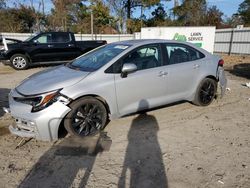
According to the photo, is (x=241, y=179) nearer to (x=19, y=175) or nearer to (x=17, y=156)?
(x=19, y=175)

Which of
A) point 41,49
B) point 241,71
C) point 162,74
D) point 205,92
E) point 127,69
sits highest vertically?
point 127,69

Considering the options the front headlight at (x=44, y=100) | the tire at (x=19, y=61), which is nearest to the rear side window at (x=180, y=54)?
the front headlight at (x=44, y=100)

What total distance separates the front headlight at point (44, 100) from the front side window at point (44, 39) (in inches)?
368

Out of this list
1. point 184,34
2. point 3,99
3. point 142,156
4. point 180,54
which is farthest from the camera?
point 184,34

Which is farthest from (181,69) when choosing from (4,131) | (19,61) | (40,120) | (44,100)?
(19,61)

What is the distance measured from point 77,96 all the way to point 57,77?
58 cm

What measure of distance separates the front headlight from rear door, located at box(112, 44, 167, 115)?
1.00 m

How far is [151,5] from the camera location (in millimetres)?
30922

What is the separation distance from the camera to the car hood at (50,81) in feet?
13.5

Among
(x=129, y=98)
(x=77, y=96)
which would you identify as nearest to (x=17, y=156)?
(x=77, y=96)

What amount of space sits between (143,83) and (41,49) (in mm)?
9113

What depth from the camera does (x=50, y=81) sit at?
14.1ft

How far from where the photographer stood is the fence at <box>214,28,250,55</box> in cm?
1856

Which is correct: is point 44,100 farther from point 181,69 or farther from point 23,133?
point 181,69
